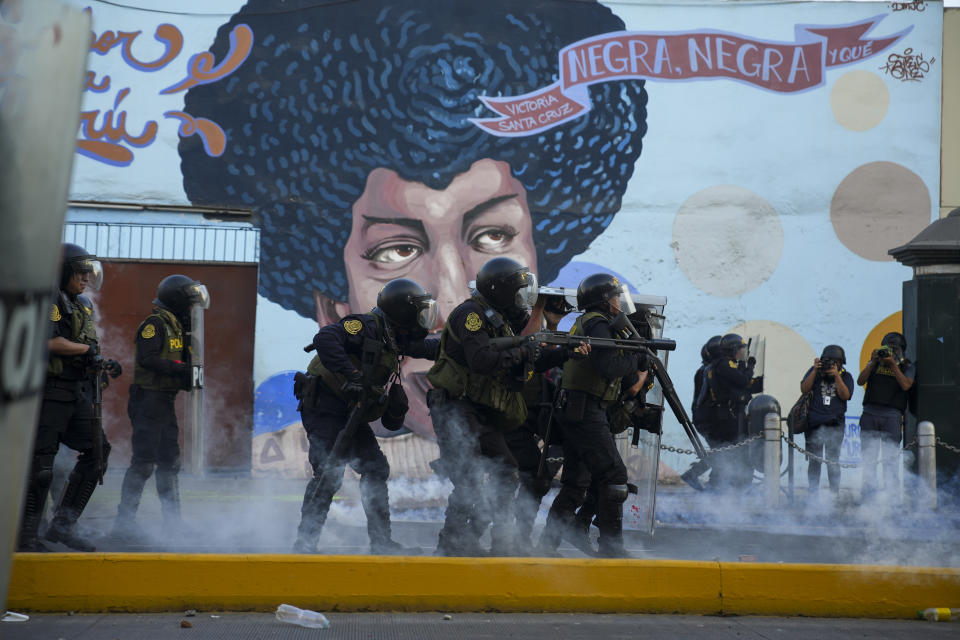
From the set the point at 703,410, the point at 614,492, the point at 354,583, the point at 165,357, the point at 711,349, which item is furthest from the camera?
the point at 711,349

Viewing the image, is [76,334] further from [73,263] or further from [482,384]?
[482,384]

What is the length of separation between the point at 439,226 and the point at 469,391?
20.2 ft

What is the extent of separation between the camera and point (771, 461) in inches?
350

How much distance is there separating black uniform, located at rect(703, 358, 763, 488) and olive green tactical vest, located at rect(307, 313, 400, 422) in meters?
4.41

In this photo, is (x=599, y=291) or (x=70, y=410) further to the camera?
(x=599, y=291)

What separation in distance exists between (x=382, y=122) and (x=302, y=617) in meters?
8.12

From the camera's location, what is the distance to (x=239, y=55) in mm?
11680

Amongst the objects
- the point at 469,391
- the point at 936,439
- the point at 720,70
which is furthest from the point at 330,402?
the point at 720,70

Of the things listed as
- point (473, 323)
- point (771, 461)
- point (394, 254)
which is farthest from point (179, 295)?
point (771, 461)

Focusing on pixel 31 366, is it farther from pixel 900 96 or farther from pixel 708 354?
pixel 900 96

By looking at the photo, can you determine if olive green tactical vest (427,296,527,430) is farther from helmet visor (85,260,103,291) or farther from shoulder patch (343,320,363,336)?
helmet visor (85,260,103,291)
